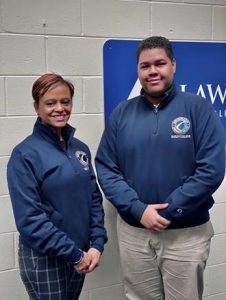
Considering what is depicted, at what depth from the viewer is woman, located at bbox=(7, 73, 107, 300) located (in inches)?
52.2

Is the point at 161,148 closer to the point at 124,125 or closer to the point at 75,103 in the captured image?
the point at 124,125

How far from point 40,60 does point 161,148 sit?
68 centimetres

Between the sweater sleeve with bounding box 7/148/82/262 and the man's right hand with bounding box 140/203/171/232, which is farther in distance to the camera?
the man's right hand with bounding box 140/203/171/232

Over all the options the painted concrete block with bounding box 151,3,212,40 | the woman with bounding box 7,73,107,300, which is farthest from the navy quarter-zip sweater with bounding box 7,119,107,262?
the painted concrete block with bounding box 151,3,212,40

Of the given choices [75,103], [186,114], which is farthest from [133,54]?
[186,114]

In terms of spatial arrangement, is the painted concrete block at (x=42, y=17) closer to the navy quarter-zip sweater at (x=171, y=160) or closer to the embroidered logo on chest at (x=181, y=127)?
the navy quarter-zip sweater at (x=171, y=160)

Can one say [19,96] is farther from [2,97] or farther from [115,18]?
[115,18]

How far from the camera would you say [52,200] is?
4.51ft

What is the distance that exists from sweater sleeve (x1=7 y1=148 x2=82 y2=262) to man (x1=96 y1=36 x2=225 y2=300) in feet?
1.01

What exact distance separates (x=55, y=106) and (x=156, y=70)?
0.42 m


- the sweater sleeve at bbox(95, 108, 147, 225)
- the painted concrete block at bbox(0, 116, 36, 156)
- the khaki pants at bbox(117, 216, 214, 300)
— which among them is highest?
the painted concrete block at bbox(0, 116, 36, 156)

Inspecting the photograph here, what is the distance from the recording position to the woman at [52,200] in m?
1.33

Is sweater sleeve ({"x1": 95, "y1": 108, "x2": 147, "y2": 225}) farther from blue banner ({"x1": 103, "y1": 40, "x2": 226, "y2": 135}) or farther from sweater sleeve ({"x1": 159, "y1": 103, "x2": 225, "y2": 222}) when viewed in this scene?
blue banner ({"x1": 103, "y1": 40, "x2": 226, "y2": 135})

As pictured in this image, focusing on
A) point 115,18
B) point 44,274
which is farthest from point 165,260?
point 115,18
